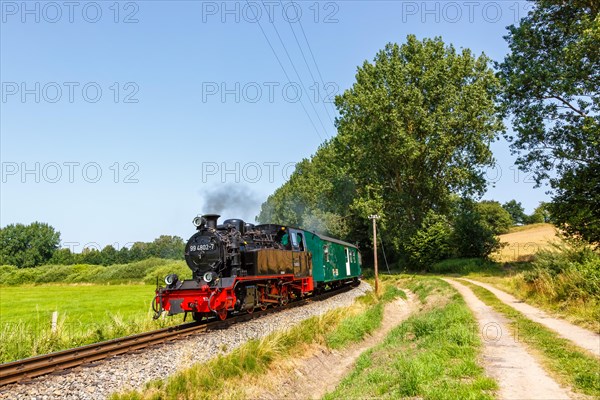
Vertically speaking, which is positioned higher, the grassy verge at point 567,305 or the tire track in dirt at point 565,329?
the grassy verge at point 567,305

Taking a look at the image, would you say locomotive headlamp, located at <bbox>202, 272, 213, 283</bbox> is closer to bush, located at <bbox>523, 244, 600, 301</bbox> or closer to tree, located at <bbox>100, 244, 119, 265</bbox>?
bush, located at <bbox>523, 244, 600, 301</bbox>

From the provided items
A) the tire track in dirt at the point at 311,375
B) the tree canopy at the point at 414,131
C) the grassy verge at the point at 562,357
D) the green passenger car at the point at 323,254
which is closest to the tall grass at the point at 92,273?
the tree canopy at the point at 414,131

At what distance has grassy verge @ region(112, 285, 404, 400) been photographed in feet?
26.3

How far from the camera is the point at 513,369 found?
8.09 metres

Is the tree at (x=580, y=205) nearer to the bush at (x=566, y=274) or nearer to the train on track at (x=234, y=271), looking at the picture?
the bush at (x=566, y=274)

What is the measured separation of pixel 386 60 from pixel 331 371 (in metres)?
37.0

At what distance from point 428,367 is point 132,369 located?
6079 millimetres

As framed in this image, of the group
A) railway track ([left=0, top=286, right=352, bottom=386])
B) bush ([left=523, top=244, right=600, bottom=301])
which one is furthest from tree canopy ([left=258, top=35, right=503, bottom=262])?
railway track ([left=0, top=286, right=352, bottom=386])

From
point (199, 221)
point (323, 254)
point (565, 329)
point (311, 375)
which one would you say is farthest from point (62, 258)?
point (565, 329)

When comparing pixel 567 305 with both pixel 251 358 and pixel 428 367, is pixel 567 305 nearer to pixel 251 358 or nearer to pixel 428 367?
pixel 428 367

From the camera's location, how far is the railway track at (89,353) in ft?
27.3

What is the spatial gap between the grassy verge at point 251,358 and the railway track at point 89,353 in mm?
2338

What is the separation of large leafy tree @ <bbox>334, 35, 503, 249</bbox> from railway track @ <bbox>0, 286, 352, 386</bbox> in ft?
99.9

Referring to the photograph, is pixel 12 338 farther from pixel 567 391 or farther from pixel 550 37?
pixel 550 37
